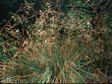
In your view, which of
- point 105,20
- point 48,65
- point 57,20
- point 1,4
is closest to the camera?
point 48,65

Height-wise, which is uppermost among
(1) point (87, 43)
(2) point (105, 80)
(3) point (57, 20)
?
(3) point (57, 20)

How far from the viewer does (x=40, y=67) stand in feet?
19.2

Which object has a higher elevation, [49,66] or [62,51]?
[62,51]

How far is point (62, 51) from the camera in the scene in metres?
5.96

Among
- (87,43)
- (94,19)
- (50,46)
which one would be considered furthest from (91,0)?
(50,46)

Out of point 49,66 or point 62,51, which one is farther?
point 62,51

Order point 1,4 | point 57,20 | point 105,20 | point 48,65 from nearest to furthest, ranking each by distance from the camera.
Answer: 1. point 48,65
2. point 57,20
3. point 105,20
4. point 1,4

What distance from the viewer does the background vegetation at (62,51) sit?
5773 millimetres

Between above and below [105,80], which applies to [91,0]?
above

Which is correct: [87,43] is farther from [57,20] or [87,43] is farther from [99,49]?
[57,20]

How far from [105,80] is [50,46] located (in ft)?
3.45

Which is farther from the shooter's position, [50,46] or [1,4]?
[1,4]

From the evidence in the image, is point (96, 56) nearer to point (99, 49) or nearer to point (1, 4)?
point (99, 49)

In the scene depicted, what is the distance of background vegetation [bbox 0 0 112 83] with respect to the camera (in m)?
5.77
